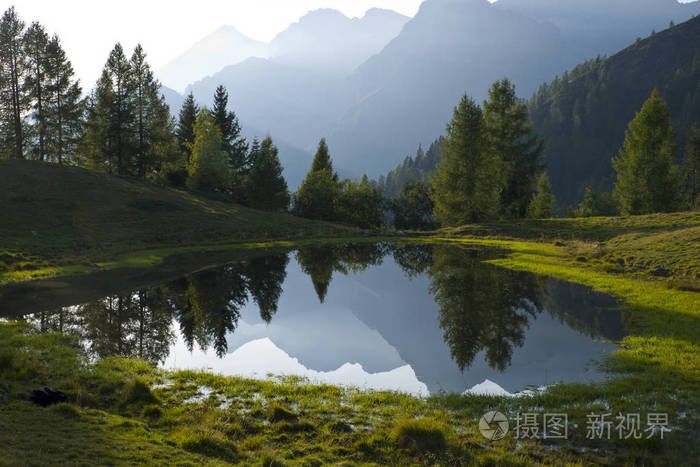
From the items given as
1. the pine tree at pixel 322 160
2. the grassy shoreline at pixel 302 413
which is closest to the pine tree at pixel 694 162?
the pine tree at pixel 322 160

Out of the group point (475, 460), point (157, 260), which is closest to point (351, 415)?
point (475, 460)

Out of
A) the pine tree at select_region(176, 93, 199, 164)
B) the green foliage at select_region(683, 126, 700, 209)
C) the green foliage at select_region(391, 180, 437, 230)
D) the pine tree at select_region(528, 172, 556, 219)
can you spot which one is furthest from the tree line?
the green foliage at select_region(683, 126, 700, 209)

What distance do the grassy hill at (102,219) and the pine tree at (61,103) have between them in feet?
32.9

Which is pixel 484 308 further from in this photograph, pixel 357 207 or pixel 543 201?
pixel 543 201

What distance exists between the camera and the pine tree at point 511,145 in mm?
66875

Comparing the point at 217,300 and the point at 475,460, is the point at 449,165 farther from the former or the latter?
the point at 475,460

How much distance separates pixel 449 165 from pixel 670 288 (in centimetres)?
4317

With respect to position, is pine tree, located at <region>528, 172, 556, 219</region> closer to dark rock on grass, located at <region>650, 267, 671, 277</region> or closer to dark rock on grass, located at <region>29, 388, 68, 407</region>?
dark rock on grass, located at <region>650, 267, 671, 277</region>

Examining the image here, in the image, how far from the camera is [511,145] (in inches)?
2657

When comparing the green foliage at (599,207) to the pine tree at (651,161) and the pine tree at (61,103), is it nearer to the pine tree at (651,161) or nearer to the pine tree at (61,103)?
the pine tree at (651,161)

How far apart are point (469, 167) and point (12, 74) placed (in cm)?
7246

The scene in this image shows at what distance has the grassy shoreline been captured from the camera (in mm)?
7070

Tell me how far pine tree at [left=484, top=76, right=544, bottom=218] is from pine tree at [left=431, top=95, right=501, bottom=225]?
7.33 metres

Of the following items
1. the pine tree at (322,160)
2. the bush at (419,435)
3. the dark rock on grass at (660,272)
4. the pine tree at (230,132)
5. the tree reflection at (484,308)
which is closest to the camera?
the bush at (419,435)
